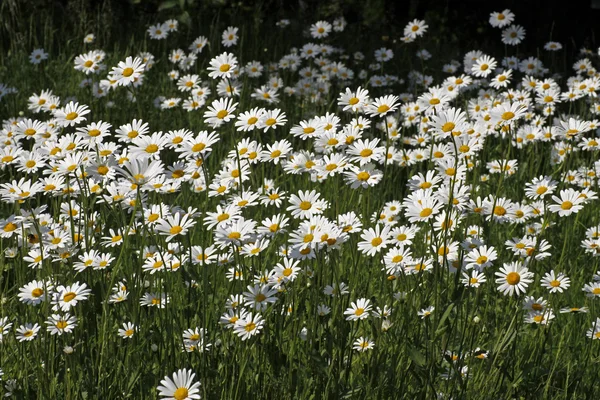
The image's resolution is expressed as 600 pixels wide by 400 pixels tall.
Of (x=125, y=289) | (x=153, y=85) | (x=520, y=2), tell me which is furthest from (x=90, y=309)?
(x=520, y=2)

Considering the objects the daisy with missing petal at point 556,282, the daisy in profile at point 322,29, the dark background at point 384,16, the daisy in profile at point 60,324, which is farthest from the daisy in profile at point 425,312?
the dark background at point 384,16

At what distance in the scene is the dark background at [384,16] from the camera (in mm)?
6180

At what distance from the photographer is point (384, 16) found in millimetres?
7168

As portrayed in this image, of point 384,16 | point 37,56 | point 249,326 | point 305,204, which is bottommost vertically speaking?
point 249,326

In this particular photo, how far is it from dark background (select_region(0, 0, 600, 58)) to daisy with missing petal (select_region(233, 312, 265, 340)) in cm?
440

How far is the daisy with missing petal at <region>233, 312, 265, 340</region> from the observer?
5.92ft

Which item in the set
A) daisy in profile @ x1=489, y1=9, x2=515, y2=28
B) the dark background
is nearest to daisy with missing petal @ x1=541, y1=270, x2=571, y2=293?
daisy in profile @ x1=489, y1=9, x2=515, y2=28

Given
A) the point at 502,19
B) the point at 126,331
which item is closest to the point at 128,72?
the point at 126,331

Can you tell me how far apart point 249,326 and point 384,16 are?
5.77m

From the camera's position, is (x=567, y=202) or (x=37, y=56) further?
(x=37, y=56)

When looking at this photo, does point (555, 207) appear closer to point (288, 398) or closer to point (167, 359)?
point (288, 398)

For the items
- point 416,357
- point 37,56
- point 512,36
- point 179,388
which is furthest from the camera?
point 512,36

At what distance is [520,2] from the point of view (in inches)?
254

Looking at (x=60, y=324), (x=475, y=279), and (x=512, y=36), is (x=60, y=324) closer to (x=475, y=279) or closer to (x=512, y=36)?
(x=475, y=279)
